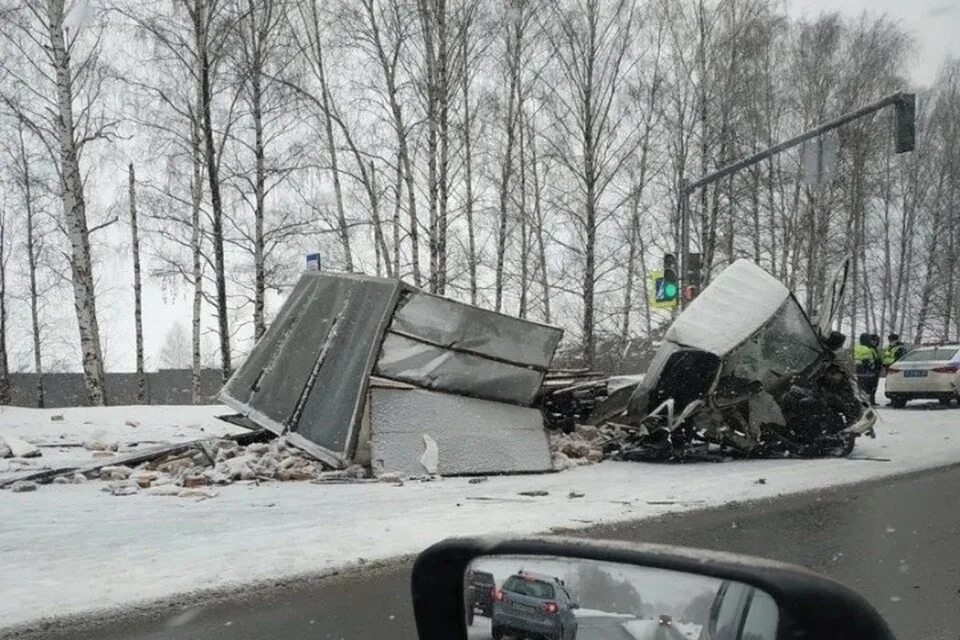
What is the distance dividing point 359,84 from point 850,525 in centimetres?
1810

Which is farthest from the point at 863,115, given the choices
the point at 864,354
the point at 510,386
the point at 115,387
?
the point at 115,387

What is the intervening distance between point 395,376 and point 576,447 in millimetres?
3108

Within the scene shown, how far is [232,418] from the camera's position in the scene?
11188 mm

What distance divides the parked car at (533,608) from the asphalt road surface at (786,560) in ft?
9.83

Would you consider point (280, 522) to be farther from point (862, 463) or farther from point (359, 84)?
point (359, 84)

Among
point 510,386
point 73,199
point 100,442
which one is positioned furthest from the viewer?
point 73,199

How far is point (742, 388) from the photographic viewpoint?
10.9 m

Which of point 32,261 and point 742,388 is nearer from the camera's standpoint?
point 742,388

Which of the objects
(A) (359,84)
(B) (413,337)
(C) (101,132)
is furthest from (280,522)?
(A) (359,84)

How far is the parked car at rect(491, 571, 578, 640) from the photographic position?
150 centimetres

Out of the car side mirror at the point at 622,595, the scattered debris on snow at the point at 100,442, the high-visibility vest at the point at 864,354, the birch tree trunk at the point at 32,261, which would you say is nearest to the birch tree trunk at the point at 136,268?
the birch tree trunk at the point at 32,261

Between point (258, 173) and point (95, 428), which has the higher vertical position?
point (258, 173)

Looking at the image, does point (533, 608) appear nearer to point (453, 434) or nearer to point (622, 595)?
point (622, 595)

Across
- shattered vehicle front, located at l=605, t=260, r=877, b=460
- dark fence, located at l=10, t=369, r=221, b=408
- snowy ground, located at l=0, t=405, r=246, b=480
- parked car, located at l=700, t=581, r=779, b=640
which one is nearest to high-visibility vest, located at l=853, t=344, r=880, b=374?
shattered vehicle front, located at l=605, t=260, r=877, b=460
